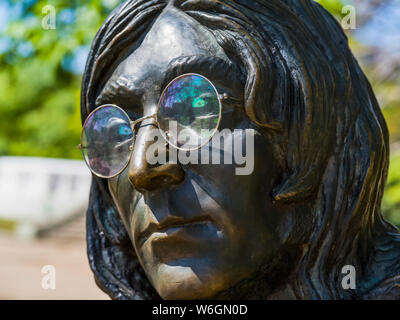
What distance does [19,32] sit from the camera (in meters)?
5.36

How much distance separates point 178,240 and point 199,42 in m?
0.74

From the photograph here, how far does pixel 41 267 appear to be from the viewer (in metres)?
10.0

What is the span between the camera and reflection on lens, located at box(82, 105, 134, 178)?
2.49 m

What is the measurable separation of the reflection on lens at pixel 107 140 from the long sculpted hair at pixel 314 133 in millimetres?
484

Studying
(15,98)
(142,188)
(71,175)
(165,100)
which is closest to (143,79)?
(165,100)

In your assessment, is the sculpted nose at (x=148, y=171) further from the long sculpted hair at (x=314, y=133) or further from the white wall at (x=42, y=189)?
the white wall at (x=42, y=189)

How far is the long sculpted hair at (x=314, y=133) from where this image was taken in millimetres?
2373

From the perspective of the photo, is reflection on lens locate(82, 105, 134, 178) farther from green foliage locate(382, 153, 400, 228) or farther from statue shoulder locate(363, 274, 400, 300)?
green foliage locate(382, 153, 400, 228)

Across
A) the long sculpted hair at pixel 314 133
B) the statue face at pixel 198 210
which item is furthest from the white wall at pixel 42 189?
the long sculpted hair at pixel 314 133

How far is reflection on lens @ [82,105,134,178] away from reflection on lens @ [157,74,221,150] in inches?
8.2

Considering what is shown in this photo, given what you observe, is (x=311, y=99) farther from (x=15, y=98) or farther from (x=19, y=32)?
(x=15, y=98)

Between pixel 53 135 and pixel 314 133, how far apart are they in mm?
17140

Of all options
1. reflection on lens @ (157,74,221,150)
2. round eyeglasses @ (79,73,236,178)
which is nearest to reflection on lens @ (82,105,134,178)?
round eyeglasses @ (79,73,236,178)

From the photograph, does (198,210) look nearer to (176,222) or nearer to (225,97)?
(176,222)
